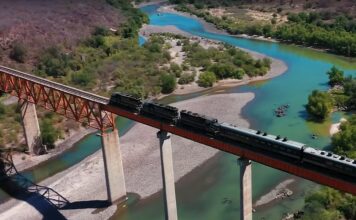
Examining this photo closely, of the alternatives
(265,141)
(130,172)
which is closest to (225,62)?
(130,172)

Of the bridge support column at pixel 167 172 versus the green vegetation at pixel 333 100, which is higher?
the bridge support column at pixel 167 172

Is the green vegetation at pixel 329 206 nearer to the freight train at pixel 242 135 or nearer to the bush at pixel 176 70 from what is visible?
the freight train at pixel 242 135

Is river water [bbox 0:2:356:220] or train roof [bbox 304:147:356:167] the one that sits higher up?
train roof [bbox 304:147:356:167]

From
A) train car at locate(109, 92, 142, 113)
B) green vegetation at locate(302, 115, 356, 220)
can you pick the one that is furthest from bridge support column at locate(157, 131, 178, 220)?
green vegetation at locate(302, 115, 356, 220)

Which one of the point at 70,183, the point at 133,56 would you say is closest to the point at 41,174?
the point at 70,183

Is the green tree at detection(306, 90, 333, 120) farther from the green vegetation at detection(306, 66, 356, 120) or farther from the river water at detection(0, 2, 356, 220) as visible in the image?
the river water at detection(0, 2, 356, 220)

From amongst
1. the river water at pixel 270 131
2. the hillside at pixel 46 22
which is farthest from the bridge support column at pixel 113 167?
the hillside at pixel 46 22
